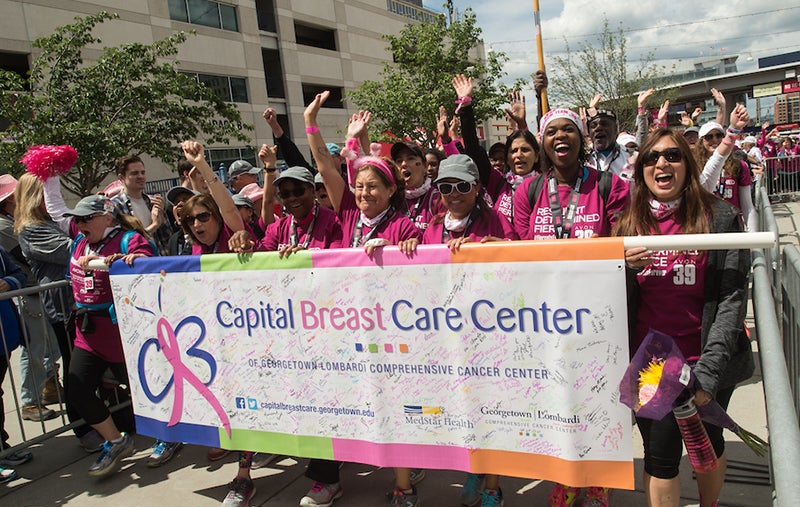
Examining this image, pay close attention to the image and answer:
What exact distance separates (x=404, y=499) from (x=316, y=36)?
126ft

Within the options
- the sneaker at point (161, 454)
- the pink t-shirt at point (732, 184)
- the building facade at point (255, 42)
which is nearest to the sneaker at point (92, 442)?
the sneaker at point (161, 454)

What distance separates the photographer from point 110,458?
431 cm

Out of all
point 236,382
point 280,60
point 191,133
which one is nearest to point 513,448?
point 236,382

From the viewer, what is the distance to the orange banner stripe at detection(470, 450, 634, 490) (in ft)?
8.71

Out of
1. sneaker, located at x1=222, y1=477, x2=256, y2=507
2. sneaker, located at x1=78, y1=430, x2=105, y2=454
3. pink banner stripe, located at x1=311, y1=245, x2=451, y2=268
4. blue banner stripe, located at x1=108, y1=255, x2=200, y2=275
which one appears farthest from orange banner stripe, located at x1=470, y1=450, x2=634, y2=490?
sneaker, located at x1=78, y1=430, x2=105, y2=454

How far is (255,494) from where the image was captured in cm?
387

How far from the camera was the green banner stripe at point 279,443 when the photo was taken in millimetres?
3350

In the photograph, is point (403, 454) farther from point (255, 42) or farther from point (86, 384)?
point (255, 42)

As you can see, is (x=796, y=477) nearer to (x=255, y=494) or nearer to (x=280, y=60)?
(x=255, y=494)

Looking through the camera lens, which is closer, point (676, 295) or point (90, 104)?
point (676, 295)

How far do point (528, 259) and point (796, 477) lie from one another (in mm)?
1672

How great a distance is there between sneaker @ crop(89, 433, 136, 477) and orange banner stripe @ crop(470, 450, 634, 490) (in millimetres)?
2954

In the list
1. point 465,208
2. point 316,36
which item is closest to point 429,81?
point 316,36

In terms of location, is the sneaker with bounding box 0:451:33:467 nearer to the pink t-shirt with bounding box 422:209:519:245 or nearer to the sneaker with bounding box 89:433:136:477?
the sneaker with bounding box 89:433:136:477
